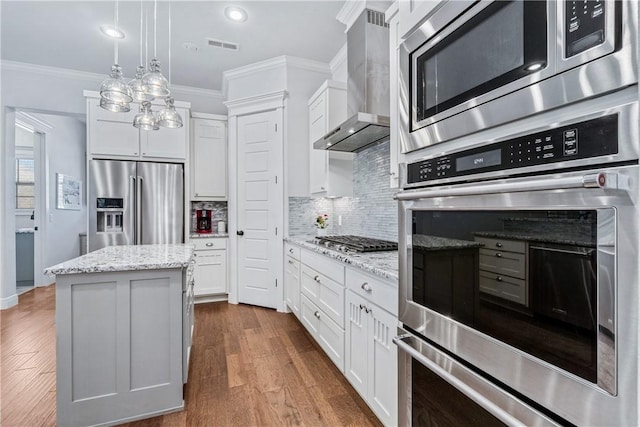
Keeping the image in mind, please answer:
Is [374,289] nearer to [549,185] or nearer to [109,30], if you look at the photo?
[549,185]

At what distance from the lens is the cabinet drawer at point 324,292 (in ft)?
6.95

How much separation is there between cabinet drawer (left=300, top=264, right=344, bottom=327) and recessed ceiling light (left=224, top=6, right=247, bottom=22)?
96.7 inches

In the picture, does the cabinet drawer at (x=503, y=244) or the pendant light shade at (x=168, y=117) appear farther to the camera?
the pendant light shade at (x=168, y=117)

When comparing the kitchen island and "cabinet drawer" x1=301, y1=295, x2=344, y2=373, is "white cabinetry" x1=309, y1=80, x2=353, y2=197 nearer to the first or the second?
"cabinet drawer" x1=301, y1=295, x2=344, y2=373

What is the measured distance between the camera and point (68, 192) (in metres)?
5.45

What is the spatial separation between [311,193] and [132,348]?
2403 millimetres

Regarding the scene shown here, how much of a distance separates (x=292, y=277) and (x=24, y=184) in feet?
17.5

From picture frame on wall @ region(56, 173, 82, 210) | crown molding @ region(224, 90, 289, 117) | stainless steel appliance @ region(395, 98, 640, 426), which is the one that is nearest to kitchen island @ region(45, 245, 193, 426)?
A: stainless steel appliance @ region(395, 98, 640, 426)

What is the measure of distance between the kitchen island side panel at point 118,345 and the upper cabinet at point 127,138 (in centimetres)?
253

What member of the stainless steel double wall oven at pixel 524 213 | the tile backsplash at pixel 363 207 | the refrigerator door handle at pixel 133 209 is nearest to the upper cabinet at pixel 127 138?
the refrigerator door handle at pixel 133 209

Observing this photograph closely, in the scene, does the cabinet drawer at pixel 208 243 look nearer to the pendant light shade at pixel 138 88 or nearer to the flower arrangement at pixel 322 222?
the flower arrangement at pixel 322 222

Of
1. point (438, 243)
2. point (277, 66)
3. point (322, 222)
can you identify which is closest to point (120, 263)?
point (438, 243)

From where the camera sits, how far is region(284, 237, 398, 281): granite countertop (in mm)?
1490

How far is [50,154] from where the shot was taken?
4.84m
